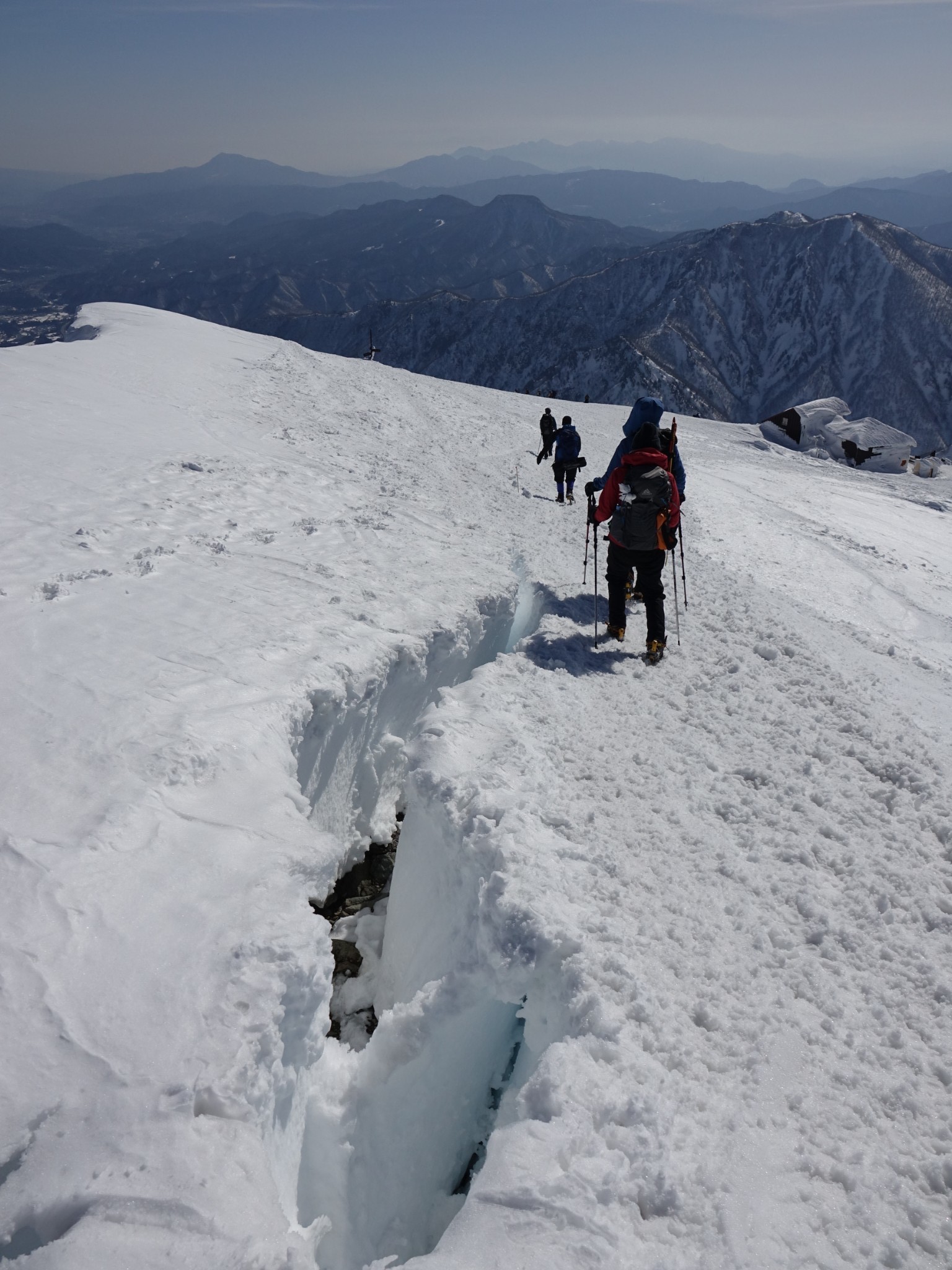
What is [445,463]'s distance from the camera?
1641 centimetres

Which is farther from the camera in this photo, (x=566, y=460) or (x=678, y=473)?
(x=566, y=460)

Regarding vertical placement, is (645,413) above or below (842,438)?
above

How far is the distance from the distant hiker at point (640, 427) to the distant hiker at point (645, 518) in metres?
0.14

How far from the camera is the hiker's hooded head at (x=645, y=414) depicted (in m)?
8.21

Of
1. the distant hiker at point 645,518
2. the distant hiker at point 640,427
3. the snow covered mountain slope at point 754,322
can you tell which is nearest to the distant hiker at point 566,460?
the distant hiker at point 640,427

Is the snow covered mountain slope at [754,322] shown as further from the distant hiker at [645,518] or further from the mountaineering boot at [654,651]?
the mountaineering boot at [654,651]

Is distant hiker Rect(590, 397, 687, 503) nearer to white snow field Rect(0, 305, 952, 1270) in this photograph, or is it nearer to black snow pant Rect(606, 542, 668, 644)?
black snow pant Rect(606, 542, 668, 644)

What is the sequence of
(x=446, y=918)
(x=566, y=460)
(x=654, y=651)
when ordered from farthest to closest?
1. (x=566, y=460)
2. (x=654, y=651)
3. (x=446, y=918)

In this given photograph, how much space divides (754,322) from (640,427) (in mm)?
207055

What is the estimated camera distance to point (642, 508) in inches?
305

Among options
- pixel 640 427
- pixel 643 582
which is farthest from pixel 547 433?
pixel 643 582

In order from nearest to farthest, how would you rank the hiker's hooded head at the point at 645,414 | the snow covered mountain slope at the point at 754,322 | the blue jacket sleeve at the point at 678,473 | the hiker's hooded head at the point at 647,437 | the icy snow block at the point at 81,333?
1. the hiker's hooded head at the point at 647,437
2. the hiker's hooded head at the point at 645,414
3. the blue jacket sleeve at the point at 678,473
4. the icy snow block at the point at 81,333
5. the snow covered mountain slope at the point at 754,322

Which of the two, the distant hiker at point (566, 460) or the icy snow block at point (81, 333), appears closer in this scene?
the distant hiker at point (566, 460)

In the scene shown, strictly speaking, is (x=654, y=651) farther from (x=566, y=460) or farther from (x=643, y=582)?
(x=566, y=460)
